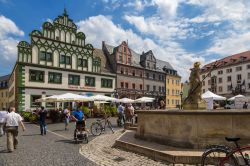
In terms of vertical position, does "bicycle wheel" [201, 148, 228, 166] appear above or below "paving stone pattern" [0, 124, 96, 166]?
above

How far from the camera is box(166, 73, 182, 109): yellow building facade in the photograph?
67.3 m

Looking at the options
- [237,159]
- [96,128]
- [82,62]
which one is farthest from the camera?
[82,62]

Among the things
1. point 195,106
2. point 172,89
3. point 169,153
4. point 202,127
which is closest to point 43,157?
point 169,153

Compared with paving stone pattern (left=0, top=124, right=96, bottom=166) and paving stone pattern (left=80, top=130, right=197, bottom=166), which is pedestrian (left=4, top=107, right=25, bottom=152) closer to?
paving stone pattern (left=0, top=124, right=96, bottom=166)

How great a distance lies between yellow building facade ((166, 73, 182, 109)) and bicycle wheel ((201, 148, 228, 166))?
60214mm

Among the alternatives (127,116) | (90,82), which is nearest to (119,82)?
(90,82)

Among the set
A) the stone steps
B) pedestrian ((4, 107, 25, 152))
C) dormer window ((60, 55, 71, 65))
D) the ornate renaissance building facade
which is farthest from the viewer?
the ornate renaissance building facade

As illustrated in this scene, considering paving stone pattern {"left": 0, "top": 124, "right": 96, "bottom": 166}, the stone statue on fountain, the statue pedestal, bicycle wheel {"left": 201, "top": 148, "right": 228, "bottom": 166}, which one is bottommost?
paving stone pattern {"left": 0, "top": 124, "right": 96, "bottom": 166}

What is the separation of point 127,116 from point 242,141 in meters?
13.7

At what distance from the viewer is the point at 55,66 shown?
41312mm

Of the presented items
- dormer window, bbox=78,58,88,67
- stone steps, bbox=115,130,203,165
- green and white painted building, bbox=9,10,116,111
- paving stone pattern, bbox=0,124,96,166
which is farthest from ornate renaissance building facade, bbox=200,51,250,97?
paving stone pattern, bbox=0,124,96,166

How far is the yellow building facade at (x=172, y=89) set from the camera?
6729 cm

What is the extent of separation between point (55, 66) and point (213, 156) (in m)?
37.0

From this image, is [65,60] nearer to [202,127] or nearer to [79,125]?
[79,125]
